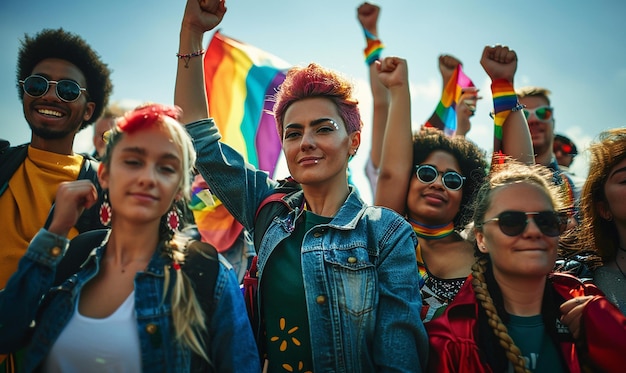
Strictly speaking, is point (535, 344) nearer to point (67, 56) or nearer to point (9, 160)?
point (9, 160)

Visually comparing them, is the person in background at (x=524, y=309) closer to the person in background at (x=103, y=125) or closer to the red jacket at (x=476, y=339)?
the red jacket at (x=476, y=339)

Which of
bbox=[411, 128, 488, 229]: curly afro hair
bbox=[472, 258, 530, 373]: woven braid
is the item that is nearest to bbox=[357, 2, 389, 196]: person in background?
bbox=[411, 128, 488, 229]: curly afro hair

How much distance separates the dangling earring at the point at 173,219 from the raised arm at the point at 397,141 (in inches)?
71.3

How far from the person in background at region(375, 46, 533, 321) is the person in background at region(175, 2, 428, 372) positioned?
32.8 inches

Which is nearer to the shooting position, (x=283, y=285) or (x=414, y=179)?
(x=283, y=285)

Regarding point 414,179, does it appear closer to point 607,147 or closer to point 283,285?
point 607,147

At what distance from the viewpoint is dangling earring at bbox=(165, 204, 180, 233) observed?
2.46 metres

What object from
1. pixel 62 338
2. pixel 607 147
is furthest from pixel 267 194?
pixel 607 147

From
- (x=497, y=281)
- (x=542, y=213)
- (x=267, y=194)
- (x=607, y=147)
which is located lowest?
(x=497, y=281)

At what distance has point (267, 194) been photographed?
9.91ft

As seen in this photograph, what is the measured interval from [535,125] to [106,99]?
14.1 ft

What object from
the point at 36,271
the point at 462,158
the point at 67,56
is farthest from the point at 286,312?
the point at 67,56

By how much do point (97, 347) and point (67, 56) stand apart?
278 cm

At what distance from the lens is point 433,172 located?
148 inches
